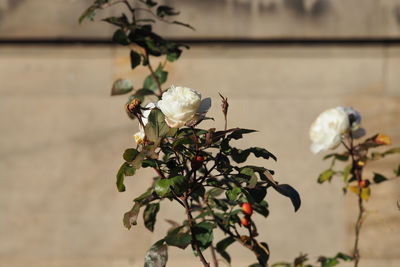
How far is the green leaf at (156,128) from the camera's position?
173 cm

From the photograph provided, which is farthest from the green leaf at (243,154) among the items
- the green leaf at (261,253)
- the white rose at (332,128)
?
the white rose at (332,128)

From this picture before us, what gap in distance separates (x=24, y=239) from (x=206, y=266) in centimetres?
231

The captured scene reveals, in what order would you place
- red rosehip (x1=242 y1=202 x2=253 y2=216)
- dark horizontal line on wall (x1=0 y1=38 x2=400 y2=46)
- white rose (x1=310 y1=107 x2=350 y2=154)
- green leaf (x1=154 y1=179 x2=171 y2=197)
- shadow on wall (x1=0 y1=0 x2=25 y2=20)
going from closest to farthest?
green leaf (x1=154 y1=179 x2=171 y2=197) → red rosehip (x1=242 y1=202 x2=253 y2=216) → white rose (x1=310 y1=107 x2=350 y2=154) → shadow on wall (x1=0 y1=0 x2=25 y2=20) → dark horizontal line on wall (x1=0 y1=38 x2=400 y2=46)

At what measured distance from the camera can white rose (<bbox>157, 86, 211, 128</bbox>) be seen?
5.69 ft

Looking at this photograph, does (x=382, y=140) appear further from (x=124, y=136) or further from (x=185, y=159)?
(x=124, y=136)

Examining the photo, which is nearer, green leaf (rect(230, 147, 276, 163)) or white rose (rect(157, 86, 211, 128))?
white rose (rect(157, 86, 211, 128))

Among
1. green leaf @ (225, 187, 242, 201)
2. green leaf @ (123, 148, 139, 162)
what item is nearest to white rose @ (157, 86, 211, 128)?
green leaf @ (123, 148, 139, 162)

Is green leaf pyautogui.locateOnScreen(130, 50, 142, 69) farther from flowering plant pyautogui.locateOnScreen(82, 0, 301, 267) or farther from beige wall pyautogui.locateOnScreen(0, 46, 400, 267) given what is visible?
beige wall pyautogui.locateOnScreen(0, 46, 400, 267)

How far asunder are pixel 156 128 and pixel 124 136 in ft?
7.54

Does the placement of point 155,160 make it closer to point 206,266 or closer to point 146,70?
point 206,266

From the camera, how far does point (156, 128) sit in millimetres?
1745

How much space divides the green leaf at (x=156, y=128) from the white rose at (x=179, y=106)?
0.02 m

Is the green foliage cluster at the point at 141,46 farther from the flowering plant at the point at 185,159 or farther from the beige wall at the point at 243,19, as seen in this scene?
the beige wall at the point at 243,19

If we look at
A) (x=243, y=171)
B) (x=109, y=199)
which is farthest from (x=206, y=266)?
(x=109, y=199)
